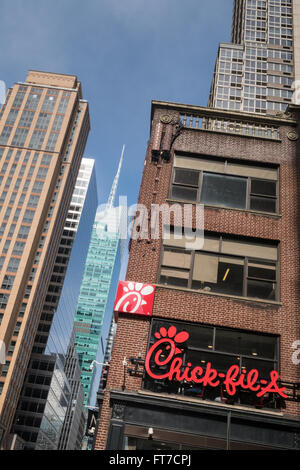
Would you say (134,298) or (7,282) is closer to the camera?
(134,298)

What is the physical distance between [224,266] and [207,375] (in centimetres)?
443

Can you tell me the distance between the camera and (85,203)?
174250 millimetres

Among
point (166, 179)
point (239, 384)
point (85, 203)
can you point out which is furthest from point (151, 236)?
point (85, 203)

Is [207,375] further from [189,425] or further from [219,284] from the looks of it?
[219,284]

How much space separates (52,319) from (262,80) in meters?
96.5

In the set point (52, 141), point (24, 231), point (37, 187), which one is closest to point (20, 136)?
point (52, 141)

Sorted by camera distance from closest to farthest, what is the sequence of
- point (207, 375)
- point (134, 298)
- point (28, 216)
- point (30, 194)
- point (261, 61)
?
point (207, 375) < point (134, 298) < point (261, 61) < point (28, 216) < point (30, 194)

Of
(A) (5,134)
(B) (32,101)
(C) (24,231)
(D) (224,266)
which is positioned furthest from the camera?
(B) (32,101)

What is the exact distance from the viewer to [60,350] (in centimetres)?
15512

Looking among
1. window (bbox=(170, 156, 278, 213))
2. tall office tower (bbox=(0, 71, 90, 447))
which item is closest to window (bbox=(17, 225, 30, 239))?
tall office tower (bbox=(0, 71, 90, 447))

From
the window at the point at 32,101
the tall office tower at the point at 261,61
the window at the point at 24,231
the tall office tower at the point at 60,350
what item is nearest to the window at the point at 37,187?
the window at the point at 24,231

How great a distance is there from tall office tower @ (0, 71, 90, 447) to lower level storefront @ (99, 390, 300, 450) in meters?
107

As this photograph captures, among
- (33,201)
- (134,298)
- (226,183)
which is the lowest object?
(134,298)
